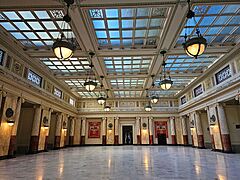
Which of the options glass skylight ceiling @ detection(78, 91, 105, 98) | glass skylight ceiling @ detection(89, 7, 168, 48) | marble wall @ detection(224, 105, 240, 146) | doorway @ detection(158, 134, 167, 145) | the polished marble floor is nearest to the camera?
the polished marble floor

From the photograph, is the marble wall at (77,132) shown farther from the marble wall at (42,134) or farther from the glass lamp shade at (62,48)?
the glass lamp shade at (62,48)

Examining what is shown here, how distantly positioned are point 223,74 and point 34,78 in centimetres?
1254

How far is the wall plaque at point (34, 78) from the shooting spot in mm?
10655

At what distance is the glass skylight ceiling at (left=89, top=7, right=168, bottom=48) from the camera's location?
21.5ft

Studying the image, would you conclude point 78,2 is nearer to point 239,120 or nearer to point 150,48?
point 150,48

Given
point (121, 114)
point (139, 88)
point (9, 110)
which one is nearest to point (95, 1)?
point (9, 110)

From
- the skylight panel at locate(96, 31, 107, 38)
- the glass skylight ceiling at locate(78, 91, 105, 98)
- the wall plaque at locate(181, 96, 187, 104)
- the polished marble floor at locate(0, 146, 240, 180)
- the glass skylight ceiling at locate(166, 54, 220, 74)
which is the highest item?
the skylight panel at locate(96, 31, 107, 38)

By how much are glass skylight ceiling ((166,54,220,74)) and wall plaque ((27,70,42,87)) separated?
883 cm

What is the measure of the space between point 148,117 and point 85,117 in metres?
7.89

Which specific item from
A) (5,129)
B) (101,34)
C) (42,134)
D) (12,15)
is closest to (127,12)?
(101,34)

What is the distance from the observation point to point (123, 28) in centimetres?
750

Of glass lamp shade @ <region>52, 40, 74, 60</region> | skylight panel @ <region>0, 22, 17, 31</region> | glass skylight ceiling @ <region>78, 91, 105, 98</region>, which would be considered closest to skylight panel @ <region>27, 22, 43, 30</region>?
skylight panel @ <region>0, 22, 17, 31</region>

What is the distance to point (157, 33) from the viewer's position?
793cm

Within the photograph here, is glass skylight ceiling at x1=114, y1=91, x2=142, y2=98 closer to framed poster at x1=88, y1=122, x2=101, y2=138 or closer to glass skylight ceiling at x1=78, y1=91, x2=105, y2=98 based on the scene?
glass skylight ceiling at x1=78, y1=91, x2=105, y2=98
